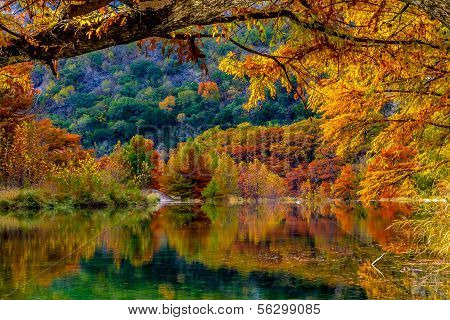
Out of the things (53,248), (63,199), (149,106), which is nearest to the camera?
(53,248)

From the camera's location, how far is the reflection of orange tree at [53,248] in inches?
231

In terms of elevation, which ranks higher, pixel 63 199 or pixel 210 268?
pixel 63 199

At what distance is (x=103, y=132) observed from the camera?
7500cm

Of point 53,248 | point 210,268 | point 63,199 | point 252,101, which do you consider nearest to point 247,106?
point 252,101

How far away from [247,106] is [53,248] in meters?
3.88

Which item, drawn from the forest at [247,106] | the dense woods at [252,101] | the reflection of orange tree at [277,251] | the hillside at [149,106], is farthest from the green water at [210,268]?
the hillside at [149,106]

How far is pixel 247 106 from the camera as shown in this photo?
6406 millimetres

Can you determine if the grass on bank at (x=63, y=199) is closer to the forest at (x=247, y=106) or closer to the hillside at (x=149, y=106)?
the forest at (x=247, y=106)

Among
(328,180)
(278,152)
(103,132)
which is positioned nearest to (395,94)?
(328,180)

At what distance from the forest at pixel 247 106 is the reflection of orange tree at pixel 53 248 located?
2063 mm

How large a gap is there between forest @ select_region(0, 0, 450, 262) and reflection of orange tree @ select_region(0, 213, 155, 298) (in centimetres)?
206

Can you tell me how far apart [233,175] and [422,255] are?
40334mm

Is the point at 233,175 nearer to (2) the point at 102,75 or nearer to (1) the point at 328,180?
(1) the point at 328,180

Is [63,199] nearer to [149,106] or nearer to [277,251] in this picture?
[277,251]
